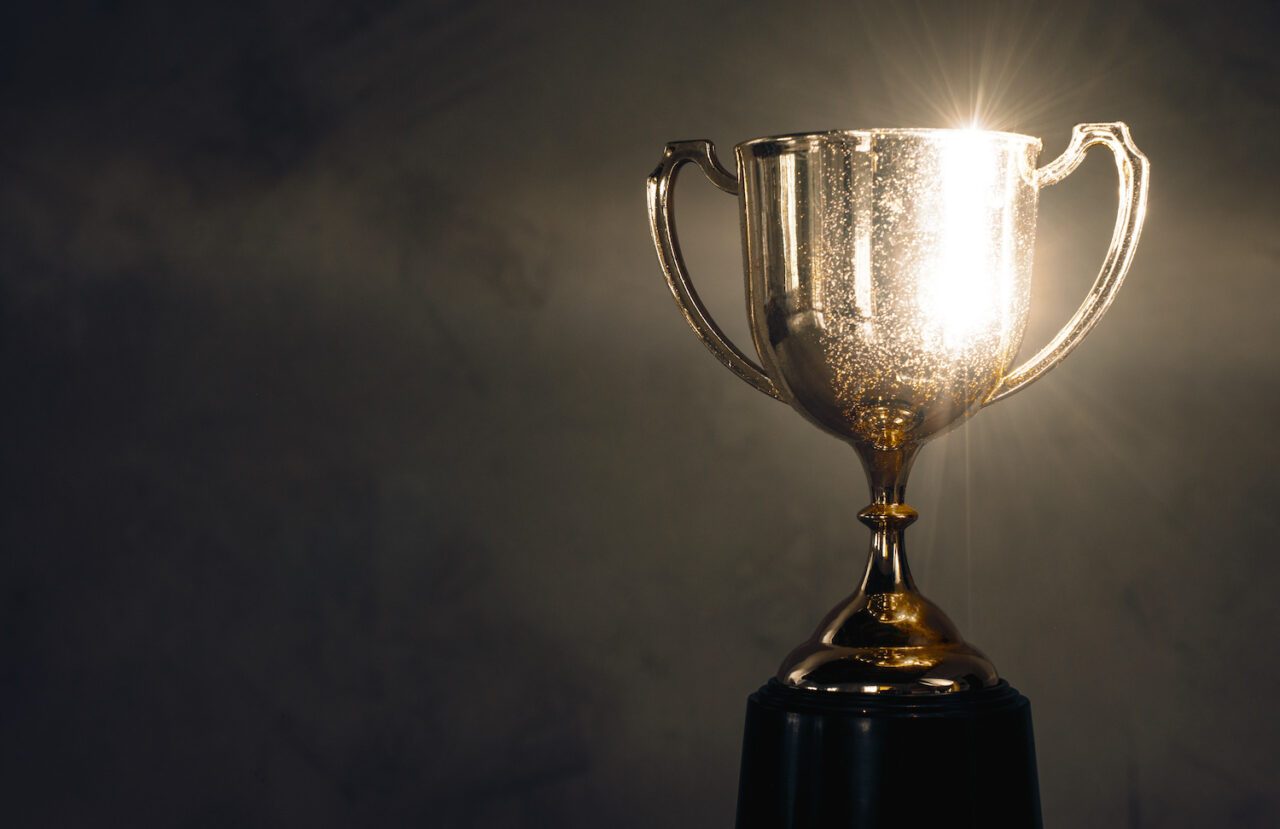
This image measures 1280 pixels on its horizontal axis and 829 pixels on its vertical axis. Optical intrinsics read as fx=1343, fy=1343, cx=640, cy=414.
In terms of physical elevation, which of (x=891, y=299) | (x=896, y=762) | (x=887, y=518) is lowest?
(x=896, y=762)

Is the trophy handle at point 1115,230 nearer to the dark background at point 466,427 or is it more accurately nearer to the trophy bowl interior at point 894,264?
the trophy bowl interior at point 894,264

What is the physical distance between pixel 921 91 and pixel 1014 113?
0.09m

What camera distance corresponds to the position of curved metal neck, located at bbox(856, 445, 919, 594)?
0.90 m

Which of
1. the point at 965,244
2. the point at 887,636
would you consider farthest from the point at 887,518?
the point at 965,244

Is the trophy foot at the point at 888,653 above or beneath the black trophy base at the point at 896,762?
above

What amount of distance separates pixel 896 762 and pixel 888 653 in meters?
0.07

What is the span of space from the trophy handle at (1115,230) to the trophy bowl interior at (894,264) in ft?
0.13

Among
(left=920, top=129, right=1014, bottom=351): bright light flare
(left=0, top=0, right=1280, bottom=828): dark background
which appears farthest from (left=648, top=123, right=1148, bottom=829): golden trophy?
(left=0, top=0, right=1280, bottom=828): dark background

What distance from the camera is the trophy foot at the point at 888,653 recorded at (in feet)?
2.79

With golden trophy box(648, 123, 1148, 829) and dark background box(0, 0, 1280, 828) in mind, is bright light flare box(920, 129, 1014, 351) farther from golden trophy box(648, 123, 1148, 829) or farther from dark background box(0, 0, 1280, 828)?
dark background box(0, 0, 1280, 828)

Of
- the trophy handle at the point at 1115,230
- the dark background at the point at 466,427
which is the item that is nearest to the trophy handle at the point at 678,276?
the trophy handle at the point at 1115,230

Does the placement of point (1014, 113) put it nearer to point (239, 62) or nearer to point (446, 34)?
point (446, 34)

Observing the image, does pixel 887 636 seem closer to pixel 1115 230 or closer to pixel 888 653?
pixel 888 653

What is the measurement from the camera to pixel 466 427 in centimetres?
136
